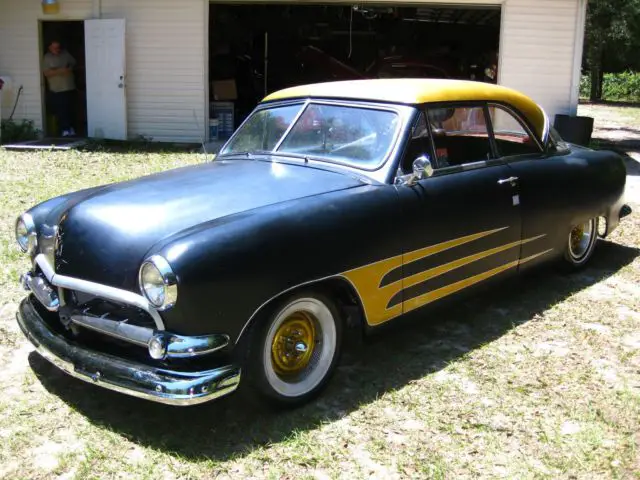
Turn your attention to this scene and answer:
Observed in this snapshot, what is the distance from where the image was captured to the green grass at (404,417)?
2.94m

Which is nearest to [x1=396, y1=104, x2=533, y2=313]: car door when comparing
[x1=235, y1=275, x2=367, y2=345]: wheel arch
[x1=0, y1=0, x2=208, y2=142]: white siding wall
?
[x1=235, y1=275, x2=367, y2=345]: wheel arch

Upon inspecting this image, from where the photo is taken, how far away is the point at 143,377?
293 cm

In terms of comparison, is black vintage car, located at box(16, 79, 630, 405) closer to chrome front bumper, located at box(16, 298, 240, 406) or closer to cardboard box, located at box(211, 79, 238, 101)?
chrome front bumper, located at box(16, 298, 240, 406)

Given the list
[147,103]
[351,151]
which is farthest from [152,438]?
[147,103]

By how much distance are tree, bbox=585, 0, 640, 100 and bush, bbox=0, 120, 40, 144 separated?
2556cm

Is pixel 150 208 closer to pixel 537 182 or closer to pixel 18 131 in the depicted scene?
pixel 537 182

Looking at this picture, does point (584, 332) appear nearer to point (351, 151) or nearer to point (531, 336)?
point (531, 336)

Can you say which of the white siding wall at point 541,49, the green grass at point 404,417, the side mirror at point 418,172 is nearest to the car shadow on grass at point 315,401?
the green grass at point 404,417

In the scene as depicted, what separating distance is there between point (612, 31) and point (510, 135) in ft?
95.1

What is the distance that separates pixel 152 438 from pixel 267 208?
1.20 m

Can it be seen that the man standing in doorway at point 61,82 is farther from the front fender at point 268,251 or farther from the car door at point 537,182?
the front fender at point 268,251

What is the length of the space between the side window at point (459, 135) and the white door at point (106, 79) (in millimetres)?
9669

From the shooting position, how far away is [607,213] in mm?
5531

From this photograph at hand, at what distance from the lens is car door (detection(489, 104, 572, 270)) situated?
4.58 metres
